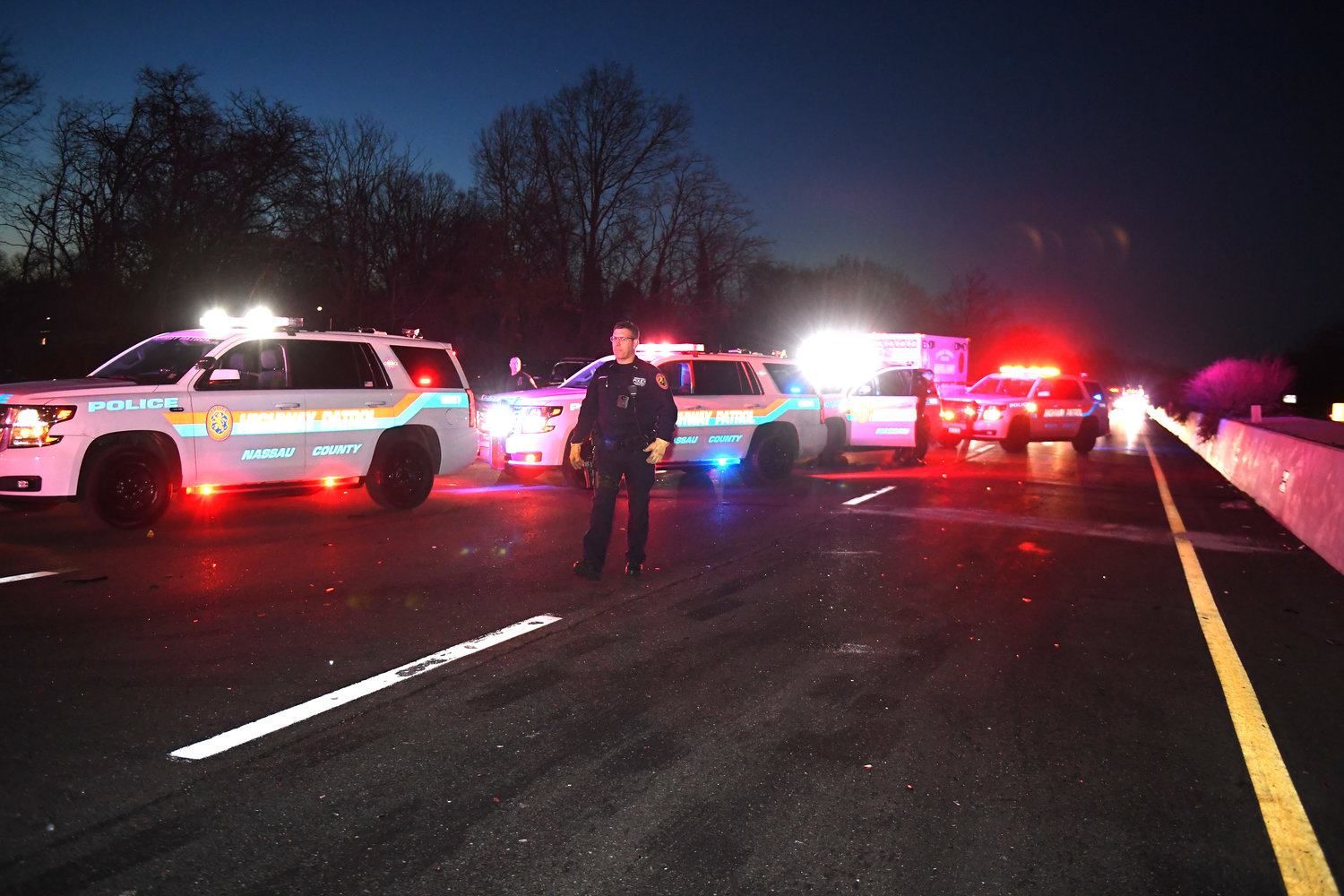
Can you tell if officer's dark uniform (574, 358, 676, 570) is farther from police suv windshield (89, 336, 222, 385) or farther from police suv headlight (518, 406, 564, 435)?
police suv headlight (518, 406, 564, 435)

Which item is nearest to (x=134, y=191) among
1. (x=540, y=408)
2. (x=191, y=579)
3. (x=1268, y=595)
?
(x=540, y=408)

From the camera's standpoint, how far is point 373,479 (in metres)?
10.2

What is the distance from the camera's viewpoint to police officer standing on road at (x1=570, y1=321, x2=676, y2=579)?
7.13 metres

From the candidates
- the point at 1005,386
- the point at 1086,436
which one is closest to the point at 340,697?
the point at 1005,386

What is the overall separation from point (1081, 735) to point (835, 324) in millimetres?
69240

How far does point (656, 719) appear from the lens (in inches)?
173

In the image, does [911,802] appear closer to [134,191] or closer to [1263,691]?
Answer: [1263,691]

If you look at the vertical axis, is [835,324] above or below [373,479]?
above

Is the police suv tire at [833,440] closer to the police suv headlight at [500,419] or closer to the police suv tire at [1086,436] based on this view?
the police suv headlight at [500,419]

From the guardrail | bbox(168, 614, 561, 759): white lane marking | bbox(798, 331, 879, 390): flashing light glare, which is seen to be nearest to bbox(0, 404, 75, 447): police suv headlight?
bbox(168, 614, 561, 759): white lane marking

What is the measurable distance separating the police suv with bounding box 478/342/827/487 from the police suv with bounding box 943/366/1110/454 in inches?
289

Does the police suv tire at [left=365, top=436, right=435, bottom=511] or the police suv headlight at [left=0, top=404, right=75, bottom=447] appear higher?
the police suv headlight at [left=0, top=404, right=75, bottom=447]

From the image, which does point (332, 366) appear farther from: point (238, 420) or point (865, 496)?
point (865, 496)

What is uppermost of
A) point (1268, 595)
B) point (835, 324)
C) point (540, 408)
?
Answer: point (835, 324)
